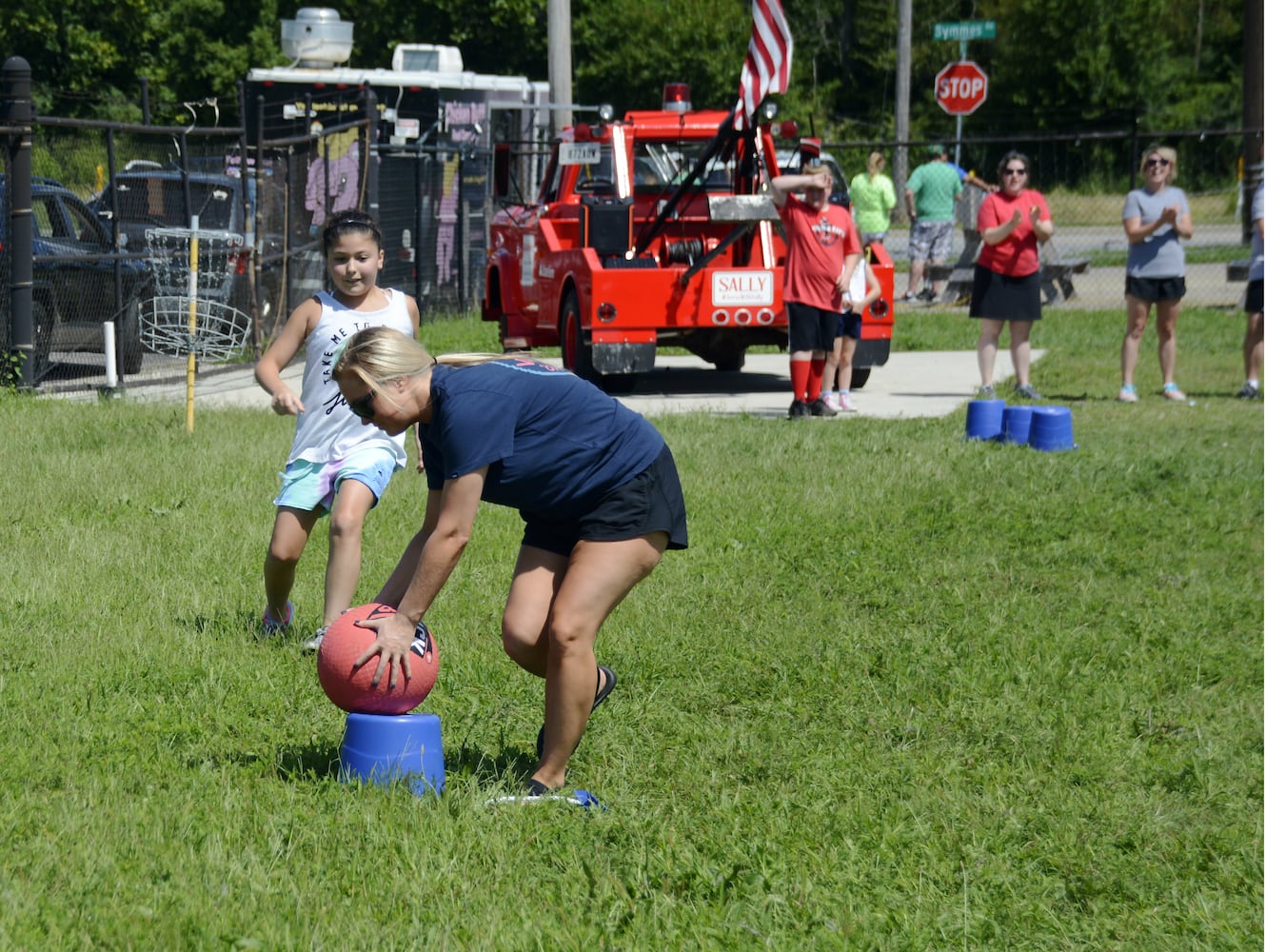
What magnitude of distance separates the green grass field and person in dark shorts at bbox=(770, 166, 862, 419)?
2800 mm

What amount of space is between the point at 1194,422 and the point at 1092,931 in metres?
9.35

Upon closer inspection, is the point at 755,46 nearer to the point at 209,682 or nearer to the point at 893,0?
the point at 209,682

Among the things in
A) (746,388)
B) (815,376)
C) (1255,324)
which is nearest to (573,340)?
(746,388)

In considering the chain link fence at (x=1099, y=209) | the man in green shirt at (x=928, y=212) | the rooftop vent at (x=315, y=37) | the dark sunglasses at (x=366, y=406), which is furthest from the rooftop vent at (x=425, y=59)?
the dark sunglasses at (x=366, y=406)

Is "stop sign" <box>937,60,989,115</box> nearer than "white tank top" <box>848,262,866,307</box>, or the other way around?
"white tank top" <box>848,262,866,307</box>

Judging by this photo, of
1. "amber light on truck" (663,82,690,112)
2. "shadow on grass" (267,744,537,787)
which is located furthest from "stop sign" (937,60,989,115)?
"shadow on grass" (267,744,537,787)

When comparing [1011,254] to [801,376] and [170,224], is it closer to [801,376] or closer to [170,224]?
[801,376]

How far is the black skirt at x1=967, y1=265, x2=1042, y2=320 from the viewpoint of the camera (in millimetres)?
13336

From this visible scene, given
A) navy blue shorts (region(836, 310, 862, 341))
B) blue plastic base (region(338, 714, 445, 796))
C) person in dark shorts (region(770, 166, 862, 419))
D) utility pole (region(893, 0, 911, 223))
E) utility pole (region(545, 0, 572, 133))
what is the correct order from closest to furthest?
1. blue plastic base (region(338, 714, 445, 796))
2. person in dark shorts (region(770, 166, 862, 419))
3. navy blue shorts (region(836, 310, 862, 341))
4. utility pole (region(545, 0, 572, 133))
5. utility pole (region(893, 0, 911, 223))

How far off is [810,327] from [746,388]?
329 centimetres

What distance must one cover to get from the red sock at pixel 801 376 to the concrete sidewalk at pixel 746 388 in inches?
19.3

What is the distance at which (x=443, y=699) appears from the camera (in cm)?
585

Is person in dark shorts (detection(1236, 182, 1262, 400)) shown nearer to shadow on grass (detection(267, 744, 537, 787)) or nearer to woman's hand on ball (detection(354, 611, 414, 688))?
shadow on grass (detection(267, 744, 537, 787))

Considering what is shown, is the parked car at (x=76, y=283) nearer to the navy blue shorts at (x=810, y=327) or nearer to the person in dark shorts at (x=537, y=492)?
the navy blue shorts at (x=810, y=327)
